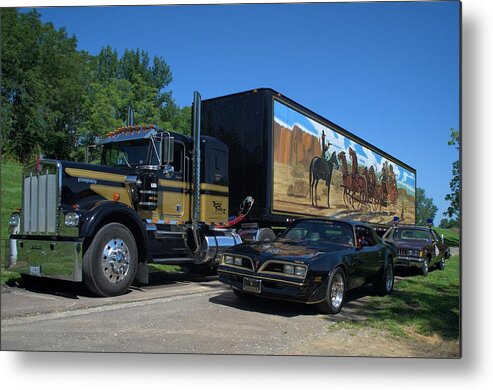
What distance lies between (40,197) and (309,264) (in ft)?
13.8

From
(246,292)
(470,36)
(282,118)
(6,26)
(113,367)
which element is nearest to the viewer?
(113,367)

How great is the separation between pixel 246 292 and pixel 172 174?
300 cm

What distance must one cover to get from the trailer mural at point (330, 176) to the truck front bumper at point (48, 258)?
433 cm

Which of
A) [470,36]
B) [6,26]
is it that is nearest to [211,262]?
[6,26]

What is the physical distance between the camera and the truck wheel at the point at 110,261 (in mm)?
6677

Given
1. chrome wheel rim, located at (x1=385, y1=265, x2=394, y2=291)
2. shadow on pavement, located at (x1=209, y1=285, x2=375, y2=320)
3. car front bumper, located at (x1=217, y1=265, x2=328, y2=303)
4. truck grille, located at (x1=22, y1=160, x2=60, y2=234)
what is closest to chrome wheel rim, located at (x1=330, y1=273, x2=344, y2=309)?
shadow on pavement, located at (x1=209, y1=285, x2=375, y2=320)

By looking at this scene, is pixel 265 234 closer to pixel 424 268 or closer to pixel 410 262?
pixel 410 262

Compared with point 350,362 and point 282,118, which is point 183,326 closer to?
point 350,362

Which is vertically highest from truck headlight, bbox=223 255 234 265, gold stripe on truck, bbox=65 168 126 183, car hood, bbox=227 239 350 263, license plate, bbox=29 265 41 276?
gold stripe on truck, bbox=65 168 126 183

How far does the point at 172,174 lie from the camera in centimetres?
854

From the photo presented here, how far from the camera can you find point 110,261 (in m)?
6.94

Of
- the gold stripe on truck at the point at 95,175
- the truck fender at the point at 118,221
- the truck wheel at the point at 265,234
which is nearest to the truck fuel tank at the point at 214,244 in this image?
the truck wheel at the point at 265,234

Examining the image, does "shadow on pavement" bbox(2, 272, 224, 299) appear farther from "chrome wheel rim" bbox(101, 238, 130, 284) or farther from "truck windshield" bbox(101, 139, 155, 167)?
"truck windshield" bbox(101, 139, 155, 167)

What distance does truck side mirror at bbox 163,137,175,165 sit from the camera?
8023 millimetres
